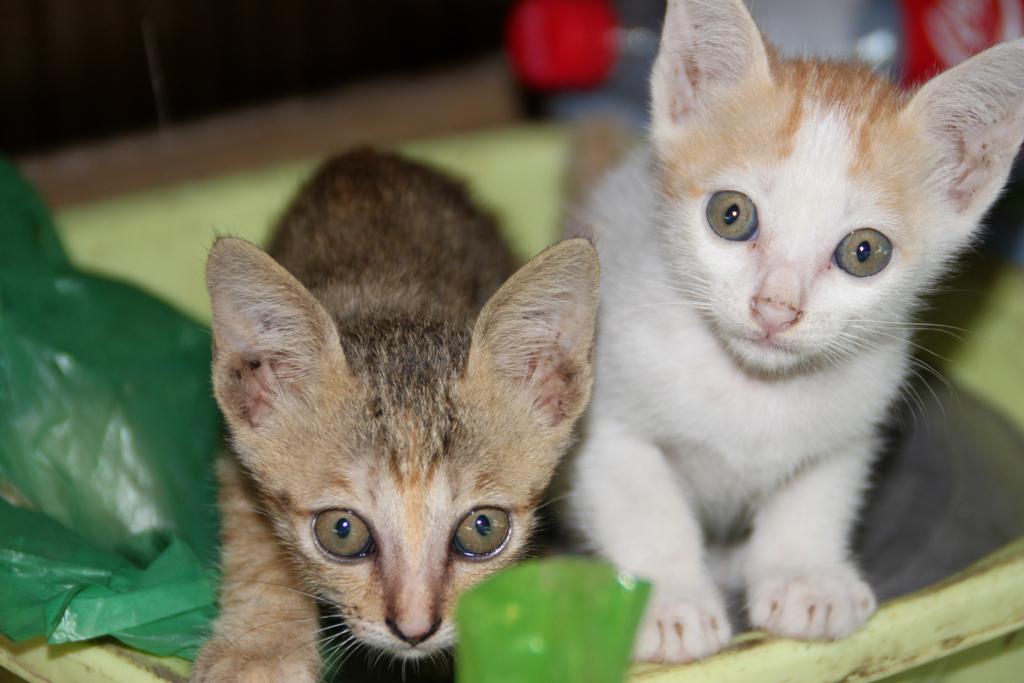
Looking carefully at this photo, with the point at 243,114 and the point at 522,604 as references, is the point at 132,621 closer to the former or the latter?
the point at 522,604

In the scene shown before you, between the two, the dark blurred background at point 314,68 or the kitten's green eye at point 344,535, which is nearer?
the kitten's green eye at point 344,535

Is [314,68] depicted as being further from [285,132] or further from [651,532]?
[651,532]

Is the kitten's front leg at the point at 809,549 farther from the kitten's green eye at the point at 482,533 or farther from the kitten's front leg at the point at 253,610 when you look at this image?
the kitten's front leg at the point at 253,610

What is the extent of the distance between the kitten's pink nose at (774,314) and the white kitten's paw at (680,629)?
404 mm

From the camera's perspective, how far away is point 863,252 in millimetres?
1614

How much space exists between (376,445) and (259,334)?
0.73 ft

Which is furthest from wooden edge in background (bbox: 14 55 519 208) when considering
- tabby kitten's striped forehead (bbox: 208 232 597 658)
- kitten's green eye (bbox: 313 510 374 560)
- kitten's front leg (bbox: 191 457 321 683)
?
kitten's green eye (bbox: 313 510 374 560)

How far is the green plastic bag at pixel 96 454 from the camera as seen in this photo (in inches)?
65.2

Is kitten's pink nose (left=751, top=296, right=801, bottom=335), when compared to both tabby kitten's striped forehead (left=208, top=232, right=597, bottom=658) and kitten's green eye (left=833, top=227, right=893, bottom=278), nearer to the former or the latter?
kitten's green eye (left=833, top=227, right=893, bottom=278)

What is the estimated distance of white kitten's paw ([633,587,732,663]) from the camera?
1.61 meters

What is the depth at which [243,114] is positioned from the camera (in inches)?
152

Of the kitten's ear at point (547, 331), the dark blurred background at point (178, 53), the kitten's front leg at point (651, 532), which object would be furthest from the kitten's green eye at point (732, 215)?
the dark blurred background at point (178, 53)

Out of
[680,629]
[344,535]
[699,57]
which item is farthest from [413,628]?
[699,57]

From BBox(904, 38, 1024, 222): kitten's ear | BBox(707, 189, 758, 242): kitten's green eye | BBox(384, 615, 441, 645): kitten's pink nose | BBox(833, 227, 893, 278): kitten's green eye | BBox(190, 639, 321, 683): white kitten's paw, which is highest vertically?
BBox(904, 38, 1024, 222): kitten's ear
